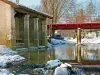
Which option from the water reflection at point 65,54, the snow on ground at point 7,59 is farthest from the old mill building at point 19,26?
the water reflection at point 65,54

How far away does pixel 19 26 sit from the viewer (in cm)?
3797

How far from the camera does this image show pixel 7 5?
30781mm

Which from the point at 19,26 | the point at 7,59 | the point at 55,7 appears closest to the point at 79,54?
the point at 19,26

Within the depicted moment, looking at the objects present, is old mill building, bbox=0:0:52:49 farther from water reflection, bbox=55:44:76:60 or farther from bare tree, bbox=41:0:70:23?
bare tree, bbox=41:0:70:23

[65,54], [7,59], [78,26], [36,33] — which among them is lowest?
[65,54]

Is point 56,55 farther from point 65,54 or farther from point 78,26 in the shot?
point 78,26

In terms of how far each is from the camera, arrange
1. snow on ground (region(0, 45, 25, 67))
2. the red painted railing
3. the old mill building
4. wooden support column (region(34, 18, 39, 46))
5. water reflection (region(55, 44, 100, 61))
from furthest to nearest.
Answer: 1. the red painted railing
2. wooden support column (region(34, 18, 39, 46))
3. the old mill building
4. water reflection (region(55, 44, 100, 61))
5. snow on ground (region(0, 45, 25, 67))

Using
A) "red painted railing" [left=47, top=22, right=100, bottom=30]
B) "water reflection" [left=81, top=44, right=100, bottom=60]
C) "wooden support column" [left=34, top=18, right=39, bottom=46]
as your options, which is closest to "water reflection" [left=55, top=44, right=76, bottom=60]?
"water reflection" [left=81, top=44, right=100, bottom=60]

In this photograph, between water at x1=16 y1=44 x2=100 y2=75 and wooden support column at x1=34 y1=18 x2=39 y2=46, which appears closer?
water at x1=16 y1=44 x2=100 y2=75

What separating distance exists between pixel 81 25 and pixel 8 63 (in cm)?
4184

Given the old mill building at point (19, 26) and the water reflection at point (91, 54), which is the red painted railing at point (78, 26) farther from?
the water reflection at point (91, 54)

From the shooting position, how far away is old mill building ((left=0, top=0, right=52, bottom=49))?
1212 inches

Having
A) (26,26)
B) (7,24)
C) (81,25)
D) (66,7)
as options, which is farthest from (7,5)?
(66,7)

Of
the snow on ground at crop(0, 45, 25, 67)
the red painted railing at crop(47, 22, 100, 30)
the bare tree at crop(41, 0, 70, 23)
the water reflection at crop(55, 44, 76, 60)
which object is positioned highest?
the bare tree at crop(41, 0, 70, 23)
